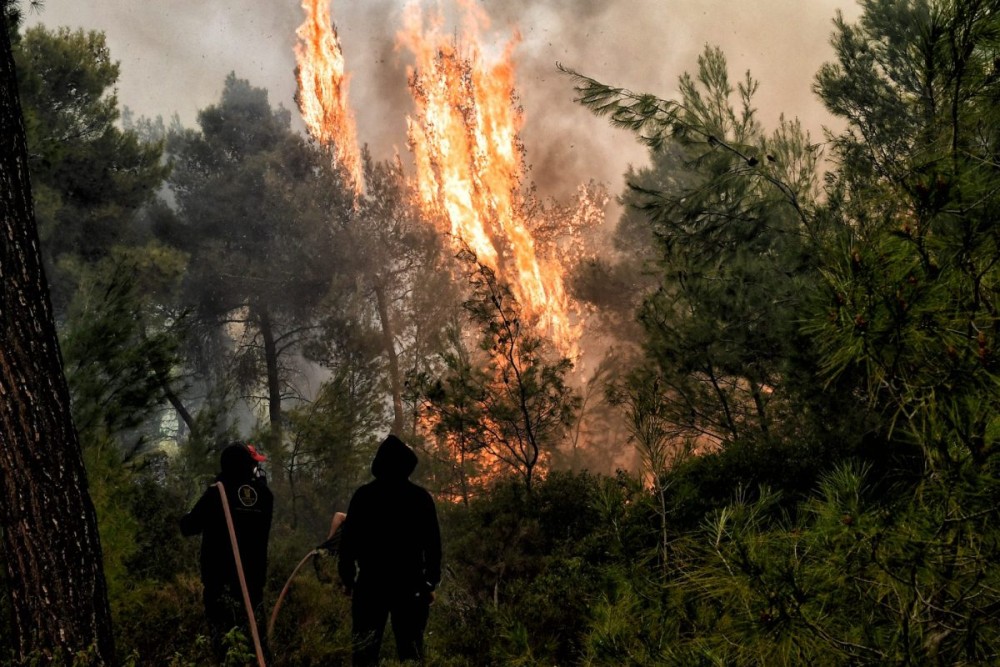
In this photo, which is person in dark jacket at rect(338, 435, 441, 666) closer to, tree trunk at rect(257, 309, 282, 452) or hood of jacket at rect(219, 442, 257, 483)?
hood of jacket at rect(219, 442, 257, 483)

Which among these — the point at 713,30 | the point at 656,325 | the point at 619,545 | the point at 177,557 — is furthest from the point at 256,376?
the point at 713,30

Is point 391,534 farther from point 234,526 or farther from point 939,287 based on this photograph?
point 939,287

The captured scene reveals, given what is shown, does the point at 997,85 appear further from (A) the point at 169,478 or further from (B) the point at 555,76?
(B) the point at 555,76

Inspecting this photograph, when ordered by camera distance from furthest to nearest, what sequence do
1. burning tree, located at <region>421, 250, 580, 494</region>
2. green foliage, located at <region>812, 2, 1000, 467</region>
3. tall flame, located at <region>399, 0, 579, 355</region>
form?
tall flame, located at <region>399, 0, 579, 355</region>
burning tree, located at <region>421, 250, 580, 494</region>
green foliage, located at <region>812, 2, 1000, 467</region>

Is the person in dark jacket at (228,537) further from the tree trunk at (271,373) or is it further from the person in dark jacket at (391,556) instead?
the tree trunk at (271,373)

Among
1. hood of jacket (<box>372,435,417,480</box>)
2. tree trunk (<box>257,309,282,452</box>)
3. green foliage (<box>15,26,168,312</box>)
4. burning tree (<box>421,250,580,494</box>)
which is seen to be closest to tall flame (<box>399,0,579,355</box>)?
tree trunk (<box>257,309,282,452</box>)

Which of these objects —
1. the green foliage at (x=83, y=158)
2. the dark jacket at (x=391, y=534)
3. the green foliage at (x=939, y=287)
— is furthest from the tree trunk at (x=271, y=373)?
the green foliage at (x=939, y=287)

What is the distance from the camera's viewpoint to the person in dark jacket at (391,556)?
4250 mm

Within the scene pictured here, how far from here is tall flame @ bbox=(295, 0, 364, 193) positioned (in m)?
28.0

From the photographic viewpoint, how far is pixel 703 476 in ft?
21.3

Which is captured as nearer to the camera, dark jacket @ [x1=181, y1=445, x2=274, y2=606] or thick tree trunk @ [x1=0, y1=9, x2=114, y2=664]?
thick tree trunk @ [x1=0, y1=9, x2=114, y2=664]

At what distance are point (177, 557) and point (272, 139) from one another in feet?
63.0

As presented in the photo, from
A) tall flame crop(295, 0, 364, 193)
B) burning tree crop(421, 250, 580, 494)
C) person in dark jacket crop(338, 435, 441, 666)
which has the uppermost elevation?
tall flame crop(295, 0, 364, 193)

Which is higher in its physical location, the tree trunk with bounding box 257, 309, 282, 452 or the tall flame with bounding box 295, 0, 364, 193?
the tall flame with bounding box 295, 0, 364, 193
